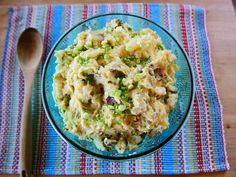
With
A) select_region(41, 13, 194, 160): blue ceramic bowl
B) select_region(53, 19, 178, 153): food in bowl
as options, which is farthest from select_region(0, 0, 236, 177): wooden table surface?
select_region(53, 19, 178, 153): food in bowl

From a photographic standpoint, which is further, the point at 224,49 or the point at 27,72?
the point at 224,49

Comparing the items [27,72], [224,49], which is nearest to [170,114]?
[224,49]

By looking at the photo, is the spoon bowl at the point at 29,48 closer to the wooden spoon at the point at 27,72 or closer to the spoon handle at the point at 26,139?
the wooden spoon at the point at 27,72

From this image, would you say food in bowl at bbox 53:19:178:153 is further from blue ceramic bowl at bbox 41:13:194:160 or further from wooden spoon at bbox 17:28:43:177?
wooden spoon at bbox 17:28:43:177

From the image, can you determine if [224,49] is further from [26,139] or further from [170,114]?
[26,139]

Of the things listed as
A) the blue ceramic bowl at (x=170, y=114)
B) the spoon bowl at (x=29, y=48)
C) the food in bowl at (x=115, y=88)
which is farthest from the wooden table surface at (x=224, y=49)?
the food in bowl at (x=115, y=88)

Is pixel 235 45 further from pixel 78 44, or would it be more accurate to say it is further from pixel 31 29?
pixel 31 29

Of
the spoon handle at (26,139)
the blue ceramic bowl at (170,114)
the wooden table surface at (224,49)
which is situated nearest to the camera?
the blue ceramic bowl at (170,114)
